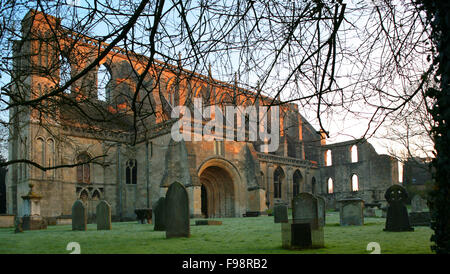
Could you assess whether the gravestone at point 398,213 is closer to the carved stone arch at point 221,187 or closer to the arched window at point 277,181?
the carved stone arch at point 221,187

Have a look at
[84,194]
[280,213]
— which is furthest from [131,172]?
[280,213]

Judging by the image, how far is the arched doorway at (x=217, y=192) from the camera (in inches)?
1155

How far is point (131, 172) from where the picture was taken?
99.1 feet

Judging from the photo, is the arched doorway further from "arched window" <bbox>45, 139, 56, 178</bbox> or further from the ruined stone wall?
the ruined stone wall

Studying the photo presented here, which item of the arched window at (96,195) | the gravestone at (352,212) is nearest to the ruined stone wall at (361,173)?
the arched window at (96,195)

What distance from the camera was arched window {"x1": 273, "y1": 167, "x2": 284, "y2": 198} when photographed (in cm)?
3959

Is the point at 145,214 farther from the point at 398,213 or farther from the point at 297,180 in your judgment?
the point at 297,180

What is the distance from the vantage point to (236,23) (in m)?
4.83

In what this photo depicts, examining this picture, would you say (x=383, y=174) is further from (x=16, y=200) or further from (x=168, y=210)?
(x=168, y=210)

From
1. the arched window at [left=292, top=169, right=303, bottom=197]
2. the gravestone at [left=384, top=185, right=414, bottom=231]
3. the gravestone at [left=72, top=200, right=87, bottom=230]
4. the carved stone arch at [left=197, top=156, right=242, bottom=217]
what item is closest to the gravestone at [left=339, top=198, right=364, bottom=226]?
the gravestone at [left=384, top=185, right=414, bottom=231]

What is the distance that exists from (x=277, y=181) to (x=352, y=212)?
27.3 meters

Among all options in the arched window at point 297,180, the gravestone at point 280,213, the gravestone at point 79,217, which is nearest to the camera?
the gravestone at point 79,217

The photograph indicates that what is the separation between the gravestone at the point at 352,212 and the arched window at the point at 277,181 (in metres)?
26.6
